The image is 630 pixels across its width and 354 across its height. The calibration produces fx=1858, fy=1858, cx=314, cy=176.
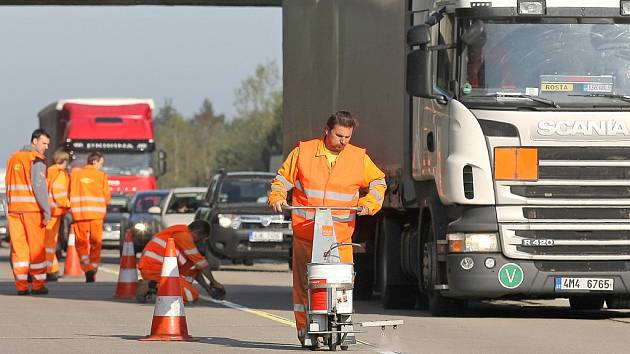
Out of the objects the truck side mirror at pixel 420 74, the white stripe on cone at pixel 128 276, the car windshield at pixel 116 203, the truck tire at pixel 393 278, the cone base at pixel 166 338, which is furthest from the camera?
the car windshield at pixel 116 203

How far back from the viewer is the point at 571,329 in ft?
51.6

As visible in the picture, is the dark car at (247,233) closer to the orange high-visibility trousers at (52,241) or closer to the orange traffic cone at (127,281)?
the orange high-visibility trousers at (52,241)

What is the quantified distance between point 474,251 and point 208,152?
153 m

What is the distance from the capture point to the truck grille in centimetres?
1653

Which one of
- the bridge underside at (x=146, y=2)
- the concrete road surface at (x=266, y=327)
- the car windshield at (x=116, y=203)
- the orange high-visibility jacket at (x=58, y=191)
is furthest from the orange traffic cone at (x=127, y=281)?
the car windshield at (x=116, y=203)

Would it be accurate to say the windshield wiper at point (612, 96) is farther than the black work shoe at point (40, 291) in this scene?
No

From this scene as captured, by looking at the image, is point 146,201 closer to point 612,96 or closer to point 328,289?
point 612,96

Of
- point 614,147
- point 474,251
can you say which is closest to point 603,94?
point 614,147

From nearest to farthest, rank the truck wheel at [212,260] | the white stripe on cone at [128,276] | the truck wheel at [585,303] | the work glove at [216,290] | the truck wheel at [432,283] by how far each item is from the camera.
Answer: the truck wheel at [432,283] < the truck wheel at [585,303] < the work glove at [216,290] < the white stripe on cone at [128,276] < the truck wheel at [212,260]

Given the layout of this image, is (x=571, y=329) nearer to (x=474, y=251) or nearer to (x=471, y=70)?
(x=474, y=251)

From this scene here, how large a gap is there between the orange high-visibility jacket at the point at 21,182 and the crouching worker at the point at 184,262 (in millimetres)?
2236

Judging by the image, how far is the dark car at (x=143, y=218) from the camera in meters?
35.6

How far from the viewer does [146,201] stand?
37.8 meters

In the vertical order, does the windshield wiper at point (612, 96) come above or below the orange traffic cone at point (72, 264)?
above
